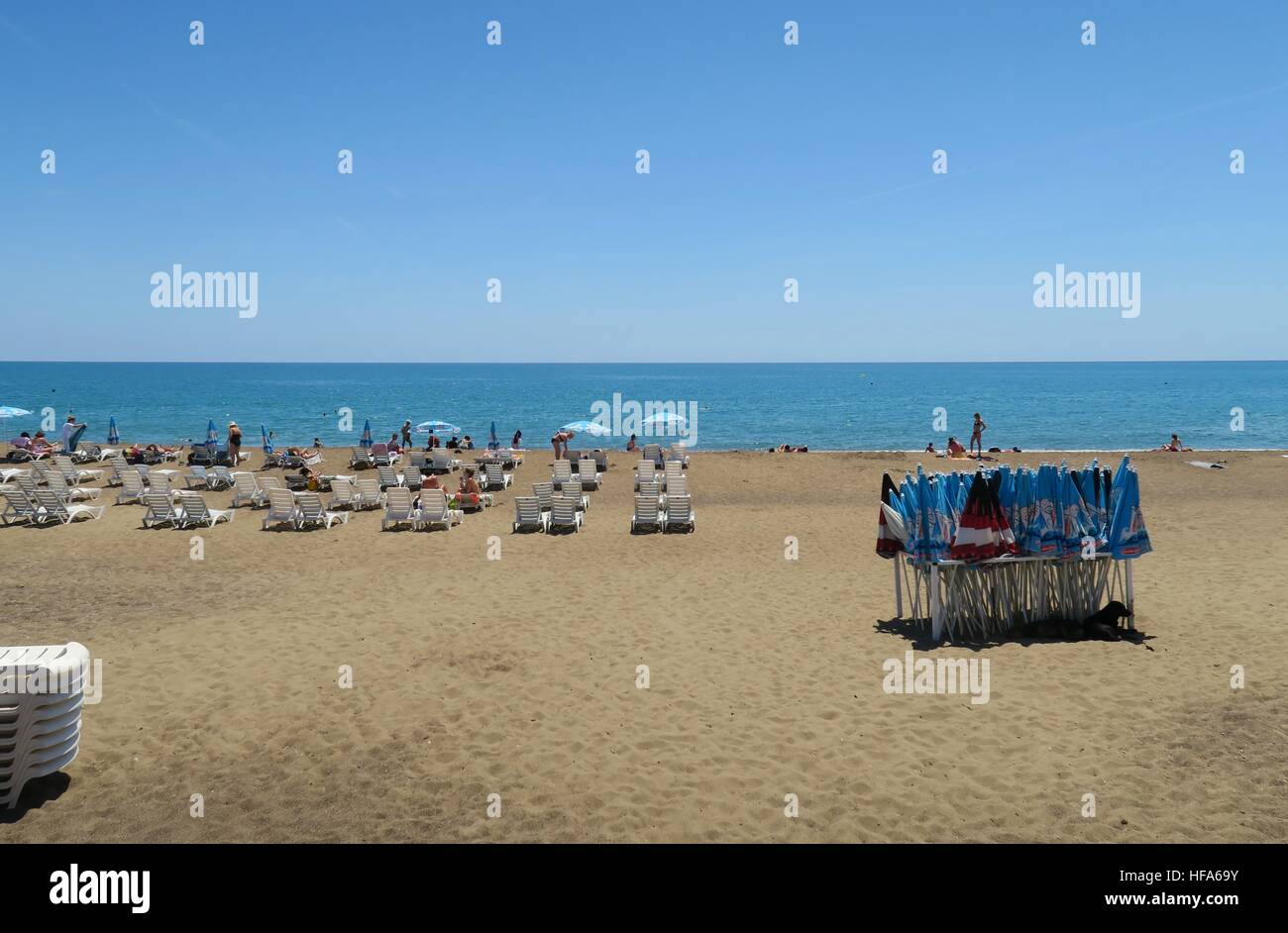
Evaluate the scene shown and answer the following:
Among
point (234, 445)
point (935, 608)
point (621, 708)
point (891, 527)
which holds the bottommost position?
point (621, 708)

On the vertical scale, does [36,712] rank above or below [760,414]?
below

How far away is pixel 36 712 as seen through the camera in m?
4.98

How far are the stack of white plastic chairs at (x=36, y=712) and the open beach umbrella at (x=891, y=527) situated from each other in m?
7.26

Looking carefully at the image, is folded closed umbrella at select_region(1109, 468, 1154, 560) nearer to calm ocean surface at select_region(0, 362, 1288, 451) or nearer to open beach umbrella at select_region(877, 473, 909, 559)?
open beach umbrella at select_region(877, 473, 909, 559)

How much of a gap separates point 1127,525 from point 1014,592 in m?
1.36

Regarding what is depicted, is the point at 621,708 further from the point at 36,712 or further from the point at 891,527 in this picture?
the point at 36,712

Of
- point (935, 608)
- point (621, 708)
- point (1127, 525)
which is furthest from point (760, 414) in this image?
point (621, 708)

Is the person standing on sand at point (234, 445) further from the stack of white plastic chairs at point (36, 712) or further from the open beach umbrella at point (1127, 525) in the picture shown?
the open beach umbrella at point (1127, 525)

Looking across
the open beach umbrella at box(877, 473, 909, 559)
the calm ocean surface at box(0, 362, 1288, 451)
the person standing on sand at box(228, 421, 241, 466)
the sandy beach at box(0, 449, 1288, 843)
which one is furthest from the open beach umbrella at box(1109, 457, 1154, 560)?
the calm ocean surface at box(0, 362, 1288, 451)

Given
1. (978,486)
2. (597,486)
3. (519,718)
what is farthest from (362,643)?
(597,486)

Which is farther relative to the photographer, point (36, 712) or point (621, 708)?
point (621, 708)

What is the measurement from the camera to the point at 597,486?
20.9 meters
